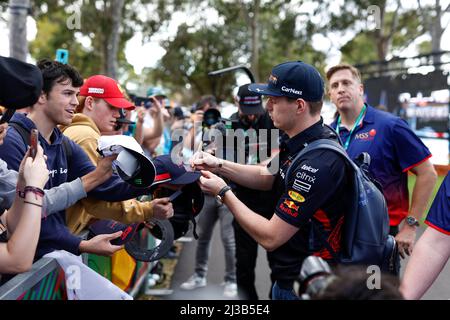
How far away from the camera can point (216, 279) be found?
19.1 ft

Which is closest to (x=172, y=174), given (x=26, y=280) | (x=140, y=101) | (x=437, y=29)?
(x=26, y=280)

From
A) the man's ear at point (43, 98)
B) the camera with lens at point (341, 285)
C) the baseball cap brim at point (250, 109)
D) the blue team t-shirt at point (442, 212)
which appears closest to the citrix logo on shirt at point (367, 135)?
the baseball cap brim at point (250, 109)

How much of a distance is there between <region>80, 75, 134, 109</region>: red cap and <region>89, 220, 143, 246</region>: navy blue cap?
3.40ft

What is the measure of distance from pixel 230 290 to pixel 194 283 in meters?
0.50

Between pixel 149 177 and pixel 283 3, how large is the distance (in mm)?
20979

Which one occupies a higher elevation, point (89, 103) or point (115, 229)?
point (89, 103)

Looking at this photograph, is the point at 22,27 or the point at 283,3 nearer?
the point at 22,27

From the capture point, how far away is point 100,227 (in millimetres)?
3150

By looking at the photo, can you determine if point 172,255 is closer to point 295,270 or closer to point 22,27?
point 22,27

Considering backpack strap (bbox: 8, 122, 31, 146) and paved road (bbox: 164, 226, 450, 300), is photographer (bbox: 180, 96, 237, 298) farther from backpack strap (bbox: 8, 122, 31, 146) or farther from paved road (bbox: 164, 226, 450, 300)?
Answer: backpack strap (bbox: 8, 122, 31, 146)

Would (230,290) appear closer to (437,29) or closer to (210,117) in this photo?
(210,117)

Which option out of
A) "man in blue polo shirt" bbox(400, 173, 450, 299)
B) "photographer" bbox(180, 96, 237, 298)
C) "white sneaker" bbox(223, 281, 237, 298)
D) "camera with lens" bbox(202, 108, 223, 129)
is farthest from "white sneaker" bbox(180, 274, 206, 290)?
"man in blue polo shirt" bbox(400, 173, 450, 299)

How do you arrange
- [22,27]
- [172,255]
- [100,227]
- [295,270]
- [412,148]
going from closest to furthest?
[295,270], [100,227], [412,148], [22,27], [172,255]
